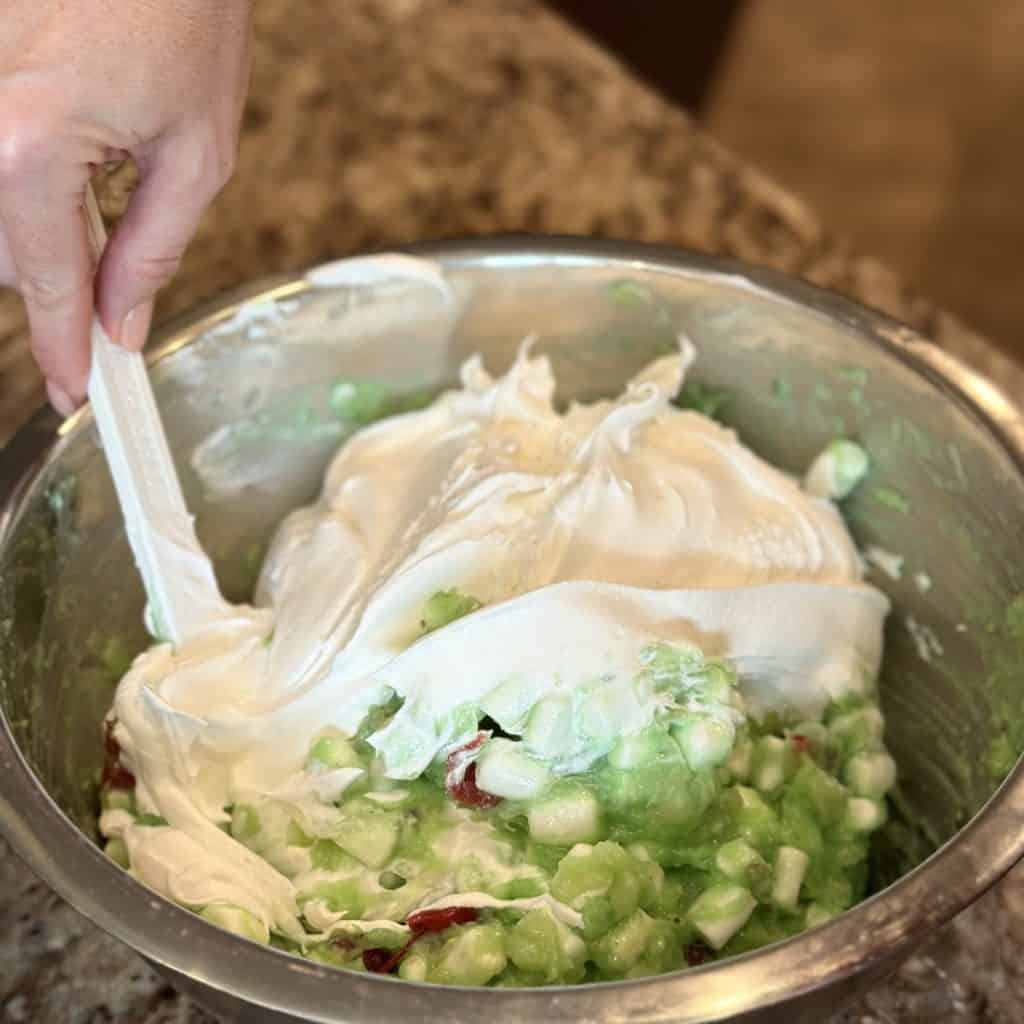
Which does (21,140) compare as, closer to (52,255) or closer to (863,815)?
(52,255)

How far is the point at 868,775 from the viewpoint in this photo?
102 centimetres

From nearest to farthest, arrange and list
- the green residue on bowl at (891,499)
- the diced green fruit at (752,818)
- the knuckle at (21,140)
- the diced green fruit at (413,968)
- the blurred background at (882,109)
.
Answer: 1. the knuckle at (21,140)
2. the diced green fruit at (413,968)
3. the diced green fruit at (752,818)
4. the green residue on bowl at (891,499)
5. the blurred background at (882,109)

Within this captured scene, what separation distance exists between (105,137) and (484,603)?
0.40m

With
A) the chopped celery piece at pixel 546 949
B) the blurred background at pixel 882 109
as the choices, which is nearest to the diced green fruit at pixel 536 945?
the chopped celery piece at pixel 546 949

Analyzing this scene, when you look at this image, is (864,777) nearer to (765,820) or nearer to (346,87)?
(765,820)

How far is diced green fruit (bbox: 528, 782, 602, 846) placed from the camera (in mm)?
905

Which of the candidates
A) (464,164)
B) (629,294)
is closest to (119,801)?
(629,294)

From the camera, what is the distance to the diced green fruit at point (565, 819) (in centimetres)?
90

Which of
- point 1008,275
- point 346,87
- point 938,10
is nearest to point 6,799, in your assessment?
point 346,87

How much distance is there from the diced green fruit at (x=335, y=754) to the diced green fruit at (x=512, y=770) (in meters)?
0.10

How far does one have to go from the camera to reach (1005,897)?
1.02m

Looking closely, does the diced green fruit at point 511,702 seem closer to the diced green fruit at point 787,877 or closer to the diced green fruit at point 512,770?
the diced green fruit at point 512,770

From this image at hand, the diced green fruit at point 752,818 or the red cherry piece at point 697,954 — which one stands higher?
the diced green fruit at point 752,818

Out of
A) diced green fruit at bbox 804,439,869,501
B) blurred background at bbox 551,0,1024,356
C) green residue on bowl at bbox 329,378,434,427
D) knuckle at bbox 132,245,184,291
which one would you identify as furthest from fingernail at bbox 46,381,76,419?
blurred background at bbox 551,0,1024,356
